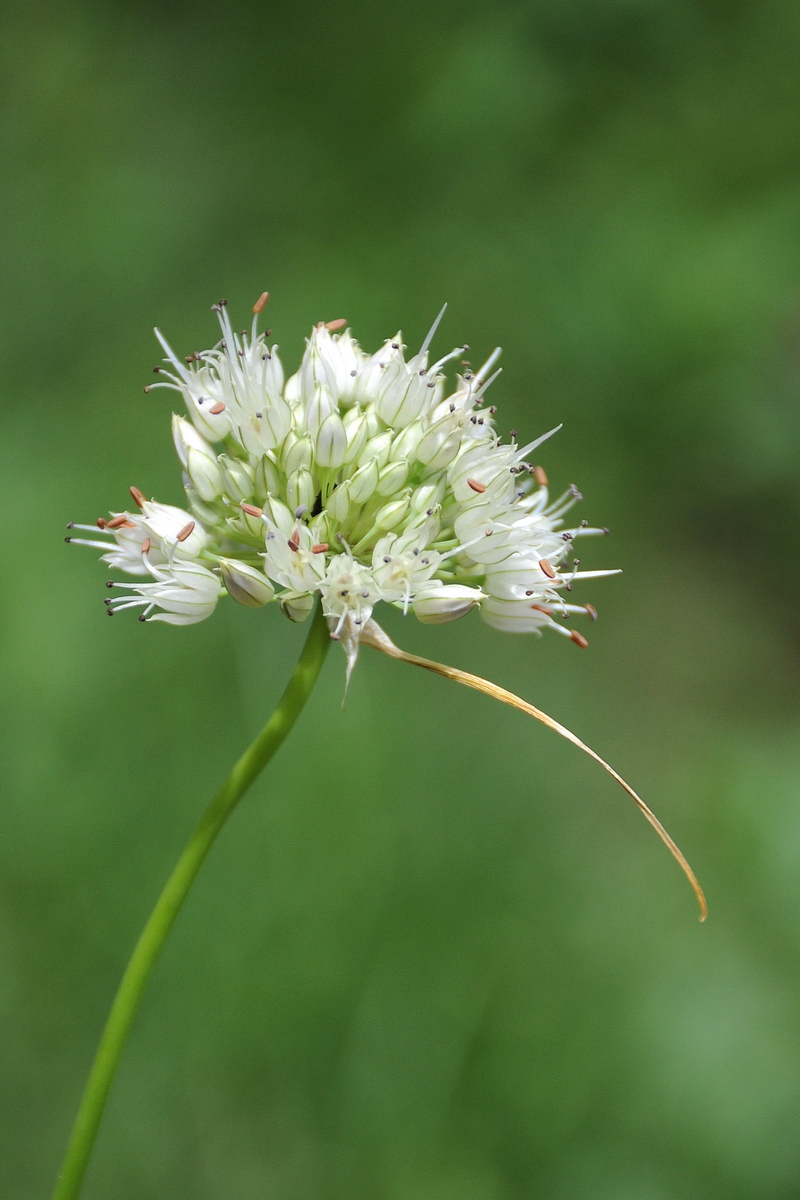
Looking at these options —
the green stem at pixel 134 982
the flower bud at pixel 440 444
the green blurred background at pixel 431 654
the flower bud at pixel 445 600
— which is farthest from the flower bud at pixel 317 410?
the green blurred background at pixel 431 654

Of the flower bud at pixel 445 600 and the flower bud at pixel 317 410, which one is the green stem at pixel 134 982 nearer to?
the flower bud at pixel 445 600

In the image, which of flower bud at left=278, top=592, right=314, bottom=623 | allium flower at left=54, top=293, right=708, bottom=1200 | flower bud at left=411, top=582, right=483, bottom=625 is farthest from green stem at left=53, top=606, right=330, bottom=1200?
flower bud at left=411, top=582, right=483, bottom=625

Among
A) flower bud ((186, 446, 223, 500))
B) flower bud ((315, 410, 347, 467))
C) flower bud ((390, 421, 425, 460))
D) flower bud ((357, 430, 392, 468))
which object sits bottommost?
flower bud ((186, 446, 223, 500))

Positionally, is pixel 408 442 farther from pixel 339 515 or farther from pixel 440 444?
pixel 339 515

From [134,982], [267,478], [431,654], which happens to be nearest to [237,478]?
[267,478]

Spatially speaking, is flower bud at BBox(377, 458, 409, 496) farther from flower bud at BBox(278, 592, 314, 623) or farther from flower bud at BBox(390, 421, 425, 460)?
flower bud at BBox(278, 592, 314, 623)

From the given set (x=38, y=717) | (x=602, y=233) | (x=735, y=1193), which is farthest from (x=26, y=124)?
(x=735, y=1193)

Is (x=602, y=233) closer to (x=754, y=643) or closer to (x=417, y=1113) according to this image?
(x=754, y=643)
